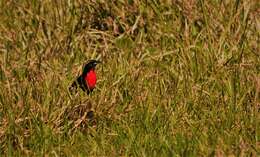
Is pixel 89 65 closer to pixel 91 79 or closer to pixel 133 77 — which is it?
pixel 91 79

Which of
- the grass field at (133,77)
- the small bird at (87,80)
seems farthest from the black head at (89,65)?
the grass field at (133,77)

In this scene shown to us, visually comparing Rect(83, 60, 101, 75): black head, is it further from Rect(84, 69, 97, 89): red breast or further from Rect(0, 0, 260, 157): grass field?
Rect(0, 0, 260, 157): grass field

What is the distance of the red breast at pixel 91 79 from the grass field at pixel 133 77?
0.19ft

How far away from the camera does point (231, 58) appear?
549cm

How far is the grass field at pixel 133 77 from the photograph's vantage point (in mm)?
4645

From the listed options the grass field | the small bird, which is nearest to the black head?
the small bird

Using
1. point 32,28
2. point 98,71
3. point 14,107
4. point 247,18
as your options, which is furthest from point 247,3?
point 14,107

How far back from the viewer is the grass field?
4.64 metres

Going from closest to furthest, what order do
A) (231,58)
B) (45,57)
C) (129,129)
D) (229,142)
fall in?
(229,142)
(129,129)
(231,58)
(45,57)

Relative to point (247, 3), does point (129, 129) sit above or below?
below

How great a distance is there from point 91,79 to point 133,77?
0.29 meters

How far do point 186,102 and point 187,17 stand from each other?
1.24 m

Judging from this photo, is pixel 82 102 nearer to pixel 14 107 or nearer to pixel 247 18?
pixel 14 107

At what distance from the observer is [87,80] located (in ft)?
17.2
